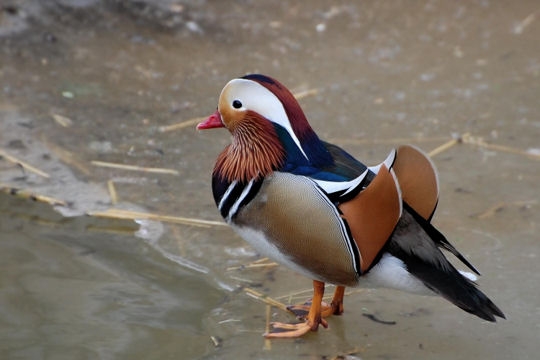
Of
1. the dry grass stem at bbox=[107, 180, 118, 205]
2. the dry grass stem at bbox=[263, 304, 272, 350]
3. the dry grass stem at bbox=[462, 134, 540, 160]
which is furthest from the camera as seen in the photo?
the dry grass stem at bbox=[462, 134, 540, 160]

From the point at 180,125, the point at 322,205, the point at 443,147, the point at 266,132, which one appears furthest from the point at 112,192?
the point at 443,147

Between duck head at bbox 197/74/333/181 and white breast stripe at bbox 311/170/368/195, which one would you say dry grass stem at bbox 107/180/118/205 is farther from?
white breast stripe at bbox 311/170/368/195

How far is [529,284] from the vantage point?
3.72 meters

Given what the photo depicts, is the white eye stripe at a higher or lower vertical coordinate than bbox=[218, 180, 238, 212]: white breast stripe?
higher

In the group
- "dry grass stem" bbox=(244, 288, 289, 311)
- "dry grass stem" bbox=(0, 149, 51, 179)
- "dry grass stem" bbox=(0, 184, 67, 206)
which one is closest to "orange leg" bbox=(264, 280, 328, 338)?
"dry grass stem" bbox=(244, 288, 289, 311)

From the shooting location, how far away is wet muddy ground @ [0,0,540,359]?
11.3 ft

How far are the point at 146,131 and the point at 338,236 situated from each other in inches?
89.3

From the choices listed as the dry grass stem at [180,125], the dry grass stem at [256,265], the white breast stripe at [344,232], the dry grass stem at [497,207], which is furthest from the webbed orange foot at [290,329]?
the dry grass stem at [180,125]

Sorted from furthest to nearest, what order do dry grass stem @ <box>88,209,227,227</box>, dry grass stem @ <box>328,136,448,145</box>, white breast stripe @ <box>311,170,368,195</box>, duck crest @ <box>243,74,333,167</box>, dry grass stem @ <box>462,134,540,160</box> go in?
dry grass stem @ <box>328,136,448,145</box>, dry grass stem @ <box>462,134,540,160</box>, dry grass stem @ <box>88,209,227,227</box>, duck crest @ <box>243,74,333,167</box>, white breast stripe @ <box>311,170,368,195</box>

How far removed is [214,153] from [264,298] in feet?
4.61

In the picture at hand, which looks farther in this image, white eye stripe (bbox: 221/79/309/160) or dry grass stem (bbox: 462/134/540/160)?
dry grass stem (bbox: 462/134/540/160)

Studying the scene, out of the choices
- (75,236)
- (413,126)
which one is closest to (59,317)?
(75,236)

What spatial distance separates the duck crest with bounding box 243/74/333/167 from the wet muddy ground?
704 millimetres

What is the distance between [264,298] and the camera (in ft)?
12.0
